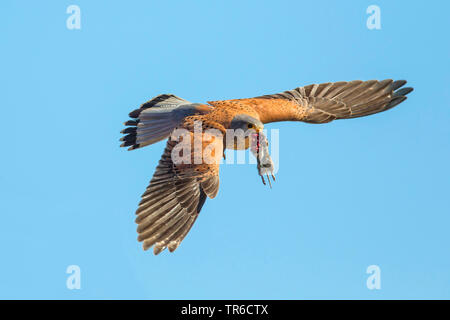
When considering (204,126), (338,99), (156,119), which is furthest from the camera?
(338,99)

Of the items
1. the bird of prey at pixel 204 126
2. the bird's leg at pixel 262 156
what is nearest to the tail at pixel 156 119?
the bird of prey at pixel 204 126

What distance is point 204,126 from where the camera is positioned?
12.0 meters

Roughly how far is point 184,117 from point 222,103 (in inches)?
29.7

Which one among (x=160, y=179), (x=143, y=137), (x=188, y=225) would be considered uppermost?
(x=143, y=137)

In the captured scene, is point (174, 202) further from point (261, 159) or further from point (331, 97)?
point (331, 97)

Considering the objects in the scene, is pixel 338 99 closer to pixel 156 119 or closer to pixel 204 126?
pixel 204 126

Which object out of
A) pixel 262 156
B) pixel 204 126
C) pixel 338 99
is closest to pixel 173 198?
pixel 204 126

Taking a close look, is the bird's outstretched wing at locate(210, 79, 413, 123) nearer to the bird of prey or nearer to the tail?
the bird of prey

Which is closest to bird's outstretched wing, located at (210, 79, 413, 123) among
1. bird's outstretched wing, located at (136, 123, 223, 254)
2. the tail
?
the tail

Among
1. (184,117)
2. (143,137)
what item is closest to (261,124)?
(184,117)

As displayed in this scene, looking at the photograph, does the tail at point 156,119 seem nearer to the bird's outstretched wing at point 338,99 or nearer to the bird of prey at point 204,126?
the bird of prey at point 204,126

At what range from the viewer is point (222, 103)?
12.8 meters

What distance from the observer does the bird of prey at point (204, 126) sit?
37.1 feet

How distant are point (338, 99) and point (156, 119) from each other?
3729 mm
